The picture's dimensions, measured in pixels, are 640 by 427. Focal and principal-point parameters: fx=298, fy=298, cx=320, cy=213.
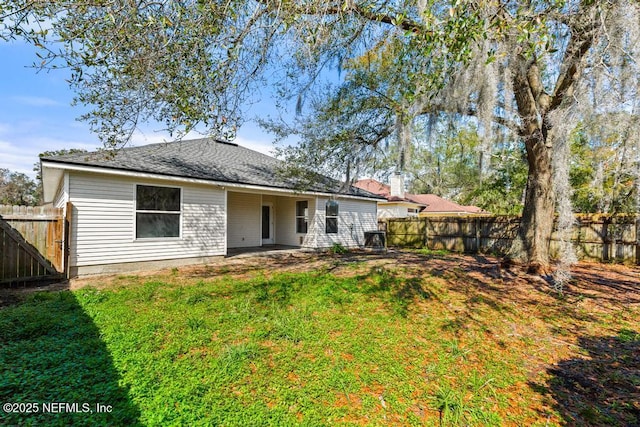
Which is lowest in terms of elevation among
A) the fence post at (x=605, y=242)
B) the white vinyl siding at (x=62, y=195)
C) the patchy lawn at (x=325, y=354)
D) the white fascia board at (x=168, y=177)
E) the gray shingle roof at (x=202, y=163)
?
the patchy lawn at (x=325, y=354)

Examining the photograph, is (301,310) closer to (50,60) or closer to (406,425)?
(406,425)

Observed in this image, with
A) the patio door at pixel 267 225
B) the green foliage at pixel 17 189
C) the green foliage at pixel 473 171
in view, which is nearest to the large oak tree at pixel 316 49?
the green foliage at pixel 473 171

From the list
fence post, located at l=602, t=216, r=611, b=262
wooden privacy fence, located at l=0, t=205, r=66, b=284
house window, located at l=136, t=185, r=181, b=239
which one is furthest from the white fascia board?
fence post, located at l=602, t=216, r=611, b=262

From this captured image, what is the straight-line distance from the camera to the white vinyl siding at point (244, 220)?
12094mm

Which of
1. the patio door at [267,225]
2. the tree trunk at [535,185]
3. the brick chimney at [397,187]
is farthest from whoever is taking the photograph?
the brick chimney at [397,187]

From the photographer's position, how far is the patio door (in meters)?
13.5

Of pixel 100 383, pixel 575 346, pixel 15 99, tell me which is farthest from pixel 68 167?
pixel 575 346

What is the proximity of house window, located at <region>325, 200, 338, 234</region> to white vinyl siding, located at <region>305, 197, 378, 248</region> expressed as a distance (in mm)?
171

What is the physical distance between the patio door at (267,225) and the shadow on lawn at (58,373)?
9374 millimetres

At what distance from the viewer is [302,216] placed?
505 inches

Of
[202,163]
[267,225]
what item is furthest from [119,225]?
[267,225]

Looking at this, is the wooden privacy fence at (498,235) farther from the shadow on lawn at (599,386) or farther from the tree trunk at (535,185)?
the shadow on lawn at (599,386)

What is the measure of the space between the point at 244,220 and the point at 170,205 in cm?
434

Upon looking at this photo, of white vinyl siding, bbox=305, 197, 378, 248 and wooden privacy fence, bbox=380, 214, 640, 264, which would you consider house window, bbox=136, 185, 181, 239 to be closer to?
white vinyl siding, bbox=305, 197, 378, 248
